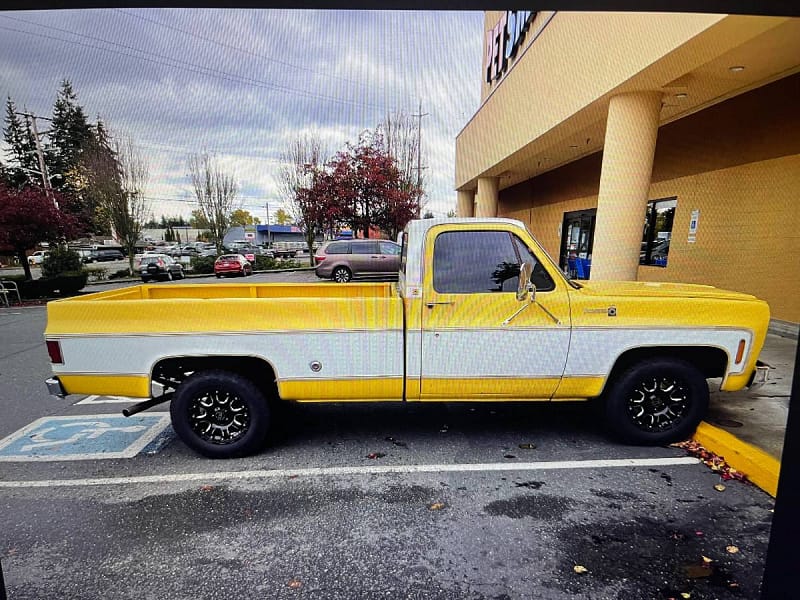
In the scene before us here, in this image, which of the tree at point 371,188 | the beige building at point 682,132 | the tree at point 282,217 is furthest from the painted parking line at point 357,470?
the tree at point 282,217

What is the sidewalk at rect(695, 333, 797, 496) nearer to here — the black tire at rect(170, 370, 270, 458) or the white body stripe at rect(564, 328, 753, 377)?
the white body stripe at rect(564, 328, 753, 377)

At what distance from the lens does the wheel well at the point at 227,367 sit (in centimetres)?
354

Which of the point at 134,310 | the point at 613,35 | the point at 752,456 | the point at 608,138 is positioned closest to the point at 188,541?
the point at 134,310

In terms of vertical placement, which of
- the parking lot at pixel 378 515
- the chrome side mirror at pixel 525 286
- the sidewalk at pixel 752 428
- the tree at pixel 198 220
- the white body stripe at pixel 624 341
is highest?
the tree at pixel 198 220

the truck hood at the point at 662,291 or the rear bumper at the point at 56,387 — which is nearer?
the rear bumper at the point at 56,387

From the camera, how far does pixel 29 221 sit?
1473 cm

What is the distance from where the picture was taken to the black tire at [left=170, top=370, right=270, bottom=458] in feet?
11.3

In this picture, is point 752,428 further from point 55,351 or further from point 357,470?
point 55,351

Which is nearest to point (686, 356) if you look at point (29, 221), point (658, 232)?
point (658, 232)

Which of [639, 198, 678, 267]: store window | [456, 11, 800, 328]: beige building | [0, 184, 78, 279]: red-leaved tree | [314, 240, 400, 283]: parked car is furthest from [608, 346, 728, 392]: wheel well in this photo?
[0, 184, 78, 279]: red-leaved tree

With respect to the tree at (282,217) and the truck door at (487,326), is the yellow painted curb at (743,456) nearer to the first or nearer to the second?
the truck door at (487,326)

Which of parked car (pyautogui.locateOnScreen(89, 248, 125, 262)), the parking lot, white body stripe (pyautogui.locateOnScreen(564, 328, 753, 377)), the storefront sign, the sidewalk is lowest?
parked car (pyautogui.locateOnScreen(89, 248, 125, 262))

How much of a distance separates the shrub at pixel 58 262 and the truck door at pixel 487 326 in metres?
18.2

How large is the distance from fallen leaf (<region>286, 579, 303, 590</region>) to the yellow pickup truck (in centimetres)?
145
